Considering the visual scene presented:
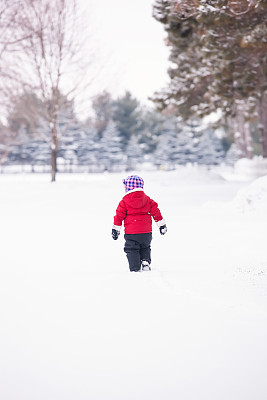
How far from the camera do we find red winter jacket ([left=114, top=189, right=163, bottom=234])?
6051 mm

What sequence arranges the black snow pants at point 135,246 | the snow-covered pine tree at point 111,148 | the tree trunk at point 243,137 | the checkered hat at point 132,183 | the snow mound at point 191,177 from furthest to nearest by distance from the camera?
the snow-covered pine tree at point 111,148
the tree trunk at point 243,137
the snow mound at point 191,177
the checkered hat at point 132,183
the black snow pants at point 135,246

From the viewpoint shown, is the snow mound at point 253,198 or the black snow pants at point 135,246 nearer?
the black snow pants at point 135,246

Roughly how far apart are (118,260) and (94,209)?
20.8 ft

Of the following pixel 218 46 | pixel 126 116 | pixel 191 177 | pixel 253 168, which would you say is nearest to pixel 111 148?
pixel 126 116

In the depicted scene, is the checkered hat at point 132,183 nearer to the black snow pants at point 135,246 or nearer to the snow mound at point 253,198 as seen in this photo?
the black snow pants at point 135,246

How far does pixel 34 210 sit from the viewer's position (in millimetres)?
13242

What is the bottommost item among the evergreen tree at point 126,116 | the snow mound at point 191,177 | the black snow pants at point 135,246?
the black snow pants at point 135,246

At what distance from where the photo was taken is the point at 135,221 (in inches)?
238

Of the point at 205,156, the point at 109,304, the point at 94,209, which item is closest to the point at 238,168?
the point at 94,209

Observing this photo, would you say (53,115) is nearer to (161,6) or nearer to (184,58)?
(184,58)

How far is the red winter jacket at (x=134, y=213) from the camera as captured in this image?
605cm

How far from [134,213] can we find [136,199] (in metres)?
0.19

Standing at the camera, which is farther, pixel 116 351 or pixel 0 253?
pixel 0 253

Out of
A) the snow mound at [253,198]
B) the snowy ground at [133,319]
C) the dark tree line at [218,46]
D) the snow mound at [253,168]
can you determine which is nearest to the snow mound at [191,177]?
the snow mound at [253,168]
